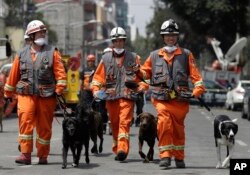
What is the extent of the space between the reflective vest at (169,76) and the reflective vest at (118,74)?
92 cm

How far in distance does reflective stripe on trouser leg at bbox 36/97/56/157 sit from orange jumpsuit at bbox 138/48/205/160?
1.66 metres

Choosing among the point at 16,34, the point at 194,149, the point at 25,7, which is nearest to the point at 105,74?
the point at 194,149

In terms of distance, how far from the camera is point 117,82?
14273mm

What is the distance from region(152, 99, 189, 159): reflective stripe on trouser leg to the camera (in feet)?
43.1

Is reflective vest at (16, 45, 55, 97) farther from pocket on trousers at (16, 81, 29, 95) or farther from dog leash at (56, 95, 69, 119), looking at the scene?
dog leash at (56, 95, 69, 119)

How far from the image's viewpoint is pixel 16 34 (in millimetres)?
92062

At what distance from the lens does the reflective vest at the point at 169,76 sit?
13234 millimetres

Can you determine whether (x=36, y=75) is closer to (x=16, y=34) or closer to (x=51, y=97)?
(x=51, y=97)

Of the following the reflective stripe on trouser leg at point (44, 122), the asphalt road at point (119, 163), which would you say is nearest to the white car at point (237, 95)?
the asphalt road at point (119, 163)

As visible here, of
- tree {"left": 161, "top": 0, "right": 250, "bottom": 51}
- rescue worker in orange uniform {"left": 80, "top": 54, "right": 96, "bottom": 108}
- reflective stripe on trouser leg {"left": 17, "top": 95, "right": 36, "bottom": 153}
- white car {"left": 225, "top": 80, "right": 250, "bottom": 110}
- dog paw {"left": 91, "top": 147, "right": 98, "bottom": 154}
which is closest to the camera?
reflective stripe on trouser leg {"left": 17, "top": 95, "right": 36, "bottom": 153}

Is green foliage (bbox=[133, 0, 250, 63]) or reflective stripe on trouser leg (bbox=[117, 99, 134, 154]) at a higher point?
green foliage (bbox=[133, 0, 250, 63])

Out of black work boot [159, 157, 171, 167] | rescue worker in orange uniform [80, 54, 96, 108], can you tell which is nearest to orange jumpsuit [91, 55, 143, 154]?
black work boot [159, 157, 171, 167]

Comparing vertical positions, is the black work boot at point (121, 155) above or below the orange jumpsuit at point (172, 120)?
below

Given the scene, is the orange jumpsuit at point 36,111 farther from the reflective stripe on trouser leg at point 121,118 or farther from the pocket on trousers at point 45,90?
the reflective stripe on trouser leg at point 121,118
